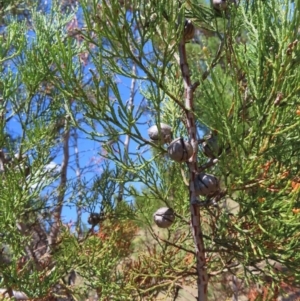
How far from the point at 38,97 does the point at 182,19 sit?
173 cm

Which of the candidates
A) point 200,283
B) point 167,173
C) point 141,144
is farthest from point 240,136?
point 167,173

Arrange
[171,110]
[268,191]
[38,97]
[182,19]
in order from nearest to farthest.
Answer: [182,19] → [268,191] → [171,110] → [38,97]

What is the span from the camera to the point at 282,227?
185cm

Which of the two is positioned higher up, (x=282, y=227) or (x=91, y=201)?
(x=91, y=201)

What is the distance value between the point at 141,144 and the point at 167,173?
0.87 metres

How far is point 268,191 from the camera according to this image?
1.80m

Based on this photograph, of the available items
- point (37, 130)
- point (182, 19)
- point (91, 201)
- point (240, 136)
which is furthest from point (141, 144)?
point (91, 201)

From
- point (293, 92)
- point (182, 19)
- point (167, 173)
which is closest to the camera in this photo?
Result: point (293, 92)

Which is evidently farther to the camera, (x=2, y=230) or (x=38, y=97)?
(x=38, y=97)

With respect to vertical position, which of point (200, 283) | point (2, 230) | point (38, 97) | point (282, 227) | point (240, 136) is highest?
point (38, 97)

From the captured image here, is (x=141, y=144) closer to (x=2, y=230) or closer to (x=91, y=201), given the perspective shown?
(x=2, y=230)

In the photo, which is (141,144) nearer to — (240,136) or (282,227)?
(240,136)

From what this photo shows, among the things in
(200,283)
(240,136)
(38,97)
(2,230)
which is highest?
(38,97)

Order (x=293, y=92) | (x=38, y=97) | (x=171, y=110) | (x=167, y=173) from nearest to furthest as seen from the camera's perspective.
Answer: (x=293, y=92) → (x=171, y=110) → (x=167, y=173) → (x=38, y=97)
